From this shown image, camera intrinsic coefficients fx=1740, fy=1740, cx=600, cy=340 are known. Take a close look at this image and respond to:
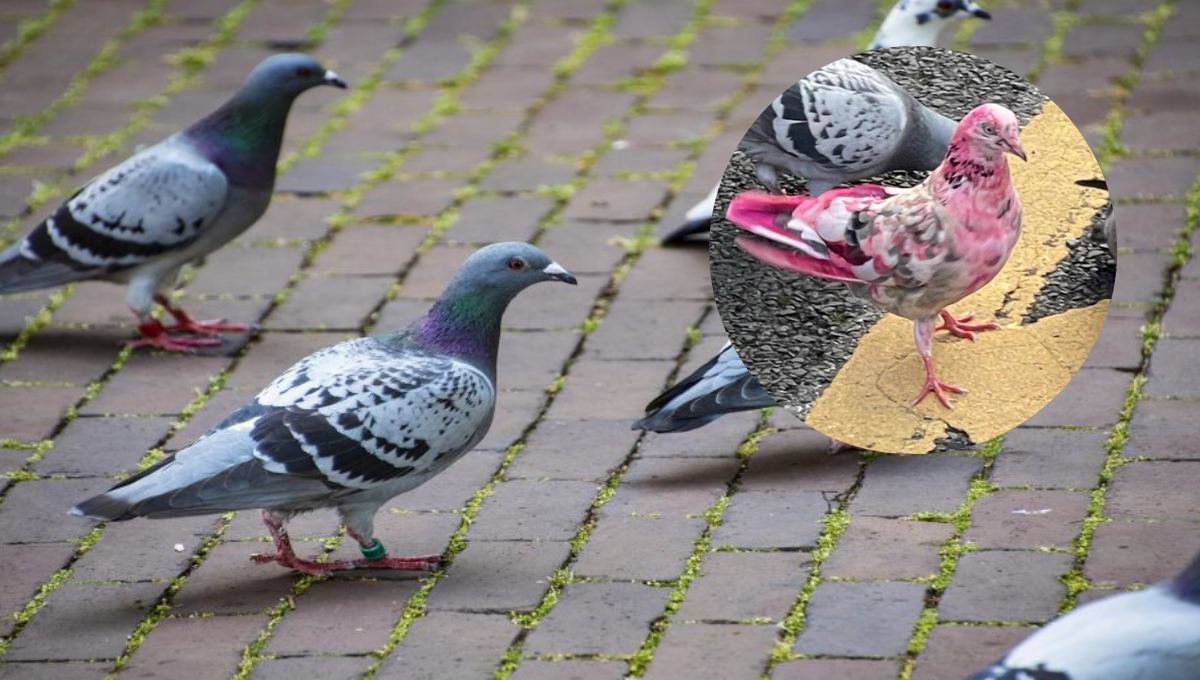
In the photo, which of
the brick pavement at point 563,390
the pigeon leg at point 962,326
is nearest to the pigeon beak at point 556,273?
the brick pavement at point 563,390

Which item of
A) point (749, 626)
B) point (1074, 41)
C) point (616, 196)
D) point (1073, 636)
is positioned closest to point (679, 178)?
point (616, 196)

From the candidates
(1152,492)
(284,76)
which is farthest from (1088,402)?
(284,76)

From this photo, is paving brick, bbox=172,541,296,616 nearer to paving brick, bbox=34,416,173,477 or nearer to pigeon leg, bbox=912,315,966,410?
paving brick, bbox=34,416,173,477

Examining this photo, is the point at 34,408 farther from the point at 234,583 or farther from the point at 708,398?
the point at 708,398

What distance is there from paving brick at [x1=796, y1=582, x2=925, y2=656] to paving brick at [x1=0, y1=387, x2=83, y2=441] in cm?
254

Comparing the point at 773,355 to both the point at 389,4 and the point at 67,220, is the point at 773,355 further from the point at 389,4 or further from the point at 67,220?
the point at 389,4

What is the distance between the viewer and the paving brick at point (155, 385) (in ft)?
18.0

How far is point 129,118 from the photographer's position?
792cm

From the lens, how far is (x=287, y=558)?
4.36 m

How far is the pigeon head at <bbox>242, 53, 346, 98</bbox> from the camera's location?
5.96m

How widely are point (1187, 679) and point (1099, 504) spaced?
53.1 inches

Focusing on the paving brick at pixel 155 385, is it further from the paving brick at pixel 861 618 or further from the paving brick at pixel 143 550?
the paving brick at pixel 861 618

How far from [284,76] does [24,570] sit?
2161mm

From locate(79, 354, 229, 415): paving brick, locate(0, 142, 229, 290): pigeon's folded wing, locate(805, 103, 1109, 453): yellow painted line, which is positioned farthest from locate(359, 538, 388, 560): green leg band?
locate(0, 142, 229, 290): pigeon's folded wing
